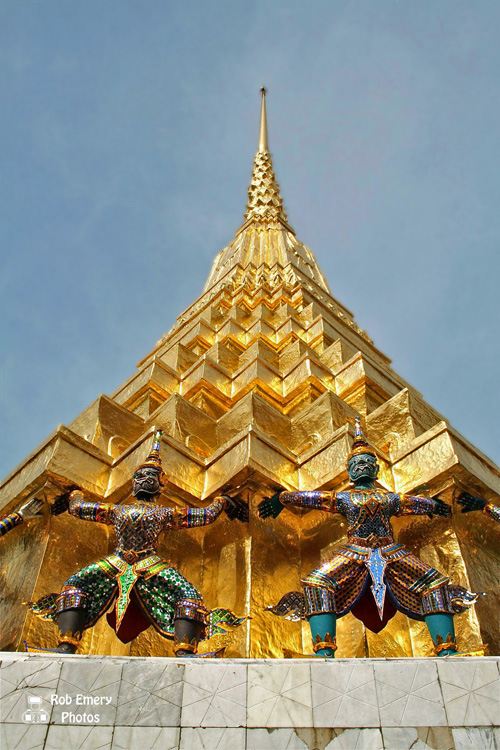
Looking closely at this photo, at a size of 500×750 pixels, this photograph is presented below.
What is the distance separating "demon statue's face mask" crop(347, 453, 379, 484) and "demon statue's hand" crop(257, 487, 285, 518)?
3.14 ft

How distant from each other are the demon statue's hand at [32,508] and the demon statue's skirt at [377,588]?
352 centimetres

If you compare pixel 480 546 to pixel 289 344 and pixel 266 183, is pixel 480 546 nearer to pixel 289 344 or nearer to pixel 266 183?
pixel 289 344

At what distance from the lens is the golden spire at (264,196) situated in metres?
28.3

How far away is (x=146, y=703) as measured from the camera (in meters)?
5.26

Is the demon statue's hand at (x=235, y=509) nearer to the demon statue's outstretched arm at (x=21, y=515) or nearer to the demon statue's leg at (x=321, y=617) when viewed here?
the demon statue's leg at (x=321, y=617)

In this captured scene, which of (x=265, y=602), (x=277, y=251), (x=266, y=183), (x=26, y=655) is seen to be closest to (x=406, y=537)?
(x=265, y=602)

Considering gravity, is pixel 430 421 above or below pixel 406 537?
above

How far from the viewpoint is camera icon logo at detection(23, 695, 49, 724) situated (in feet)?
16.8

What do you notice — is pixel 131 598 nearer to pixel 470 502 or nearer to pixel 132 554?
pixel 132 554

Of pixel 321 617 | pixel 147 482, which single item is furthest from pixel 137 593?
pixel 321 617

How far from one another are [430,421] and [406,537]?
364 centimetres

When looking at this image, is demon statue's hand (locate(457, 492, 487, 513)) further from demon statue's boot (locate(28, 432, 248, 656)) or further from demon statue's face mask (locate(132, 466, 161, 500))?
demon statue's face mask (locate(132, 466, 161, 500))

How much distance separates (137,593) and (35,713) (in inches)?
89.0

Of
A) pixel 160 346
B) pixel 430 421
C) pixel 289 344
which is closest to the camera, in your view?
pixel 430 421
